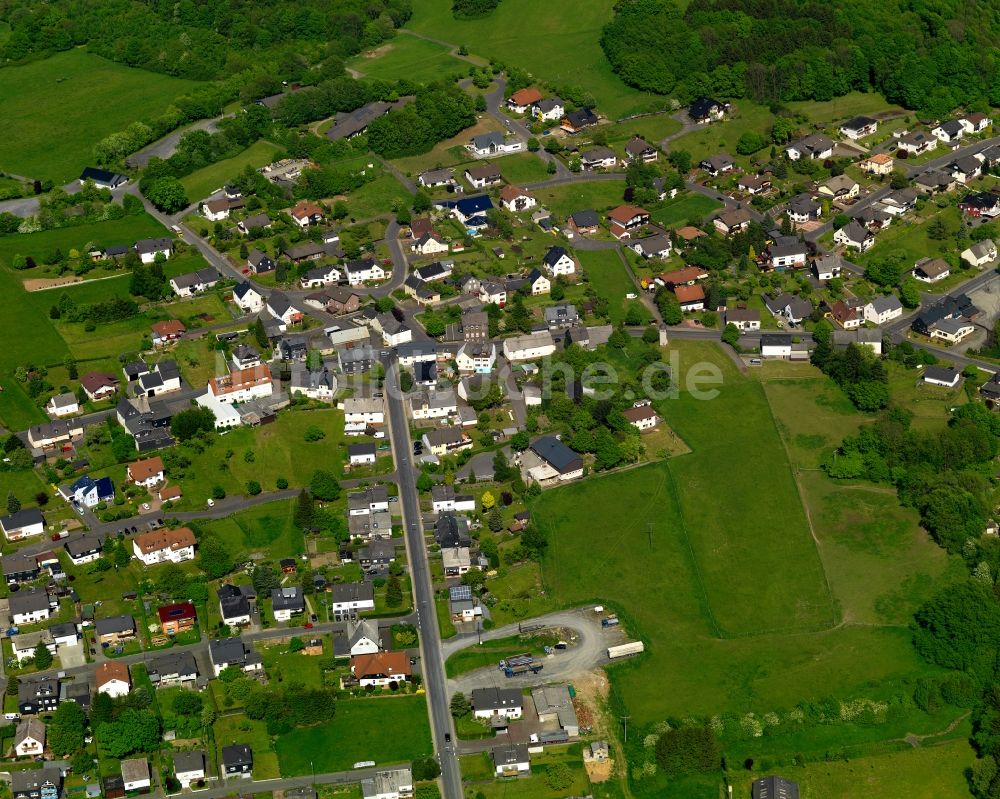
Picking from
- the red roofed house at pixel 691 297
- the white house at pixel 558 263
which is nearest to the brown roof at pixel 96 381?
the white house at pixel 558 263

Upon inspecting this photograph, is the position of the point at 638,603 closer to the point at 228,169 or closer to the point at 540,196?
the point at 540,196

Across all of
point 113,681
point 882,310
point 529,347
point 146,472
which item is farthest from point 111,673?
point 882,310

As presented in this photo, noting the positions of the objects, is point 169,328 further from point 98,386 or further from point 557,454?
point 557,454

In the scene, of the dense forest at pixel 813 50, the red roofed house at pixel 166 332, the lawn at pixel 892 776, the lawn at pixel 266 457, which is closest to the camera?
the lawn at pixel 892 776

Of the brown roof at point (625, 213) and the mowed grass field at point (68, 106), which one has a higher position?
the brown roof at point (625, 213)

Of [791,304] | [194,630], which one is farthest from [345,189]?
[194,630]

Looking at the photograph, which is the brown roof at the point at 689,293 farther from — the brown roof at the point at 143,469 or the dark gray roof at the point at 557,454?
the brown roof at the point at 143,469
